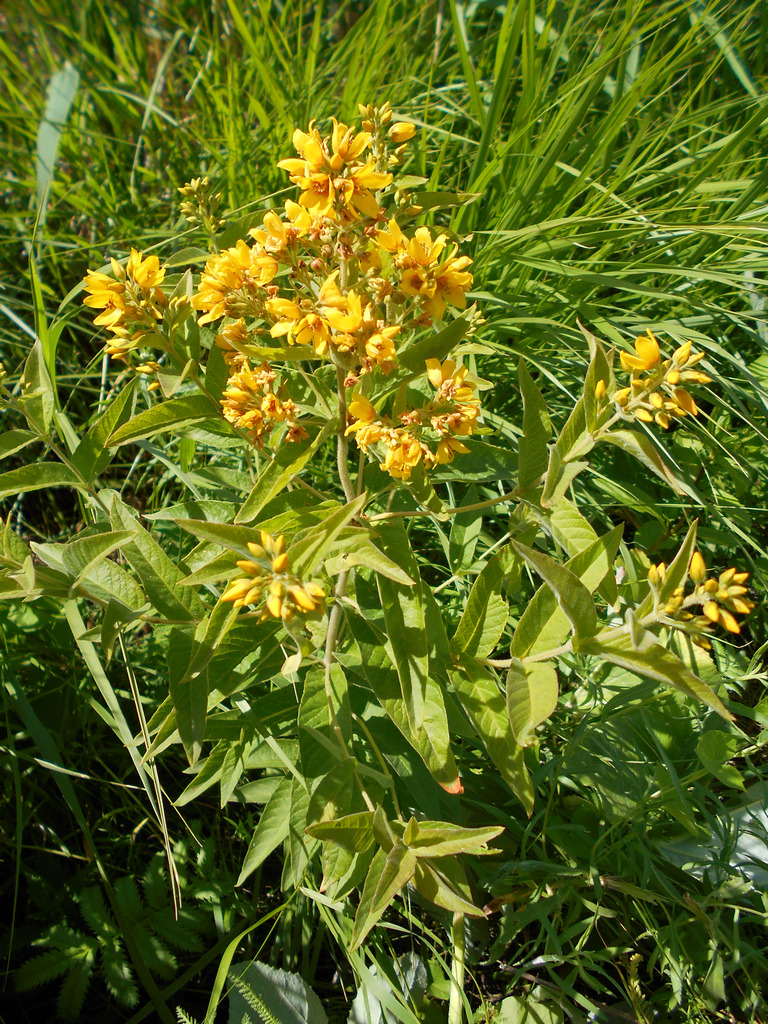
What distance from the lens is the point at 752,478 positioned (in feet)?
7.80

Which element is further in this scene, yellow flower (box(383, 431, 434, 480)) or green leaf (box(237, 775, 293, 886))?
green leaf (box(237, 775, 293, 886))

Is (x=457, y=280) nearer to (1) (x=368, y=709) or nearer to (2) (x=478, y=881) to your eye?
(1) (x=368, y=709)

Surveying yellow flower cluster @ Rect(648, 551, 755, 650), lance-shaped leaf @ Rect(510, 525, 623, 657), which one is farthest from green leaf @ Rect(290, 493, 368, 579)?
yellow flower cluster @ Rect(648, 551, 755, 650)

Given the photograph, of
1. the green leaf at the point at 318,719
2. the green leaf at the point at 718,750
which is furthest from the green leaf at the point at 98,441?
the green leaf at the point at 718,750

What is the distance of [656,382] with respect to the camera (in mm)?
1396

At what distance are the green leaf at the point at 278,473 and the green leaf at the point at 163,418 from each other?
0.23 metres

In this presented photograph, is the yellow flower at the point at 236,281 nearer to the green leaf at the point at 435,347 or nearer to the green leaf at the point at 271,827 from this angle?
the green leaf at the point at 435,347

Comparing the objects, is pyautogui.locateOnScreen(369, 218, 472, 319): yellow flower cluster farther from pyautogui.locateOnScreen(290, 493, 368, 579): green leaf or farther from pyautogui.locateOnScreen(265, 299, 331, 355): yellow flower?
pyautogui.locateOnScreen(290, 493, 368, 579): green leaf

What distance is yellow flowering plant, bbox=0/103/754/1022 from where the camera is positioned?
4.26ft

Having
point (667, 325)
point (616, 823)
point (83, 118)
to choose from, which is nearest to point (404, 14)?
point (83, 118)

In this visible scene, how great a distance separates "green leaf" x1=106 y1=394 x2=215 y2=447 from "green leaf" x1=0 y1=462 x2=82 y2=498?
236 millimetres

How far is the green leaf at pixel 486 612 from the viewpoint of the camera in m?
1.59

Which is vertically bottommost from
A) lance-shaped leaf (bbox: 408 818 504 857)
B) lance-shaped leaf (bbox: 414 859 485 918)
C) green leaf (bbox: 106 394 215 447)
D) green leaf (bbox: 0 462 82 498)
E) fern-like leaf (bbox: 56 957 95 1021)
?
fern-like leaf (bbox: 56 957 95 1021)

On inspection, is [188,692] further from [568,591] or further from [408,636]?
[568,591]
